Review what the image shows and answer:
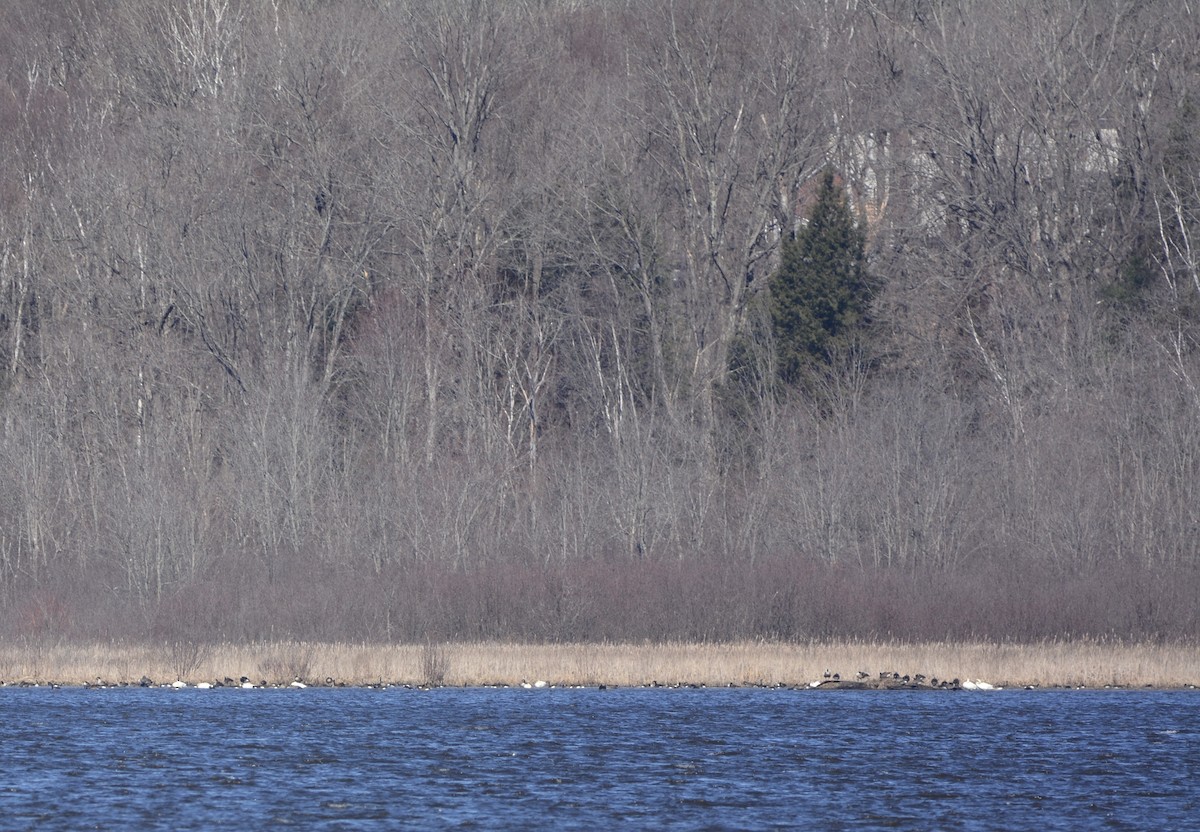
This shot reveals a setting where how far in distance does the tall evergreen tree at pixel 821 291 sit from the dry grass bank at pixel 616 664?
1324cm

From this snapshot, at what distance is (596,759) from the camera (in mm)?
21688

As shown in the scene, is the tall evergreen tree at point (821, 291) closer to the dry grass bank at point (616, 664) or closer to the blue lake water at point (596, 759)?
the dry grass bank at point (616, 664)

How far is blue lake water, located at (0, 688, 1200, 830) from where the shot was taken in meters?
17.8

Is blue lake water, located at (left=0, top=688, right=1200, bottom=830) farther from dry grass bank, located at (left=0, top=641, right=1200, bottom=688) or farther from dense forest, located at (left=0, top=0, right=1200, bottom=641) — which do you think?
dense forest, located at (left=0, top=0, right=1200, bottom=641)

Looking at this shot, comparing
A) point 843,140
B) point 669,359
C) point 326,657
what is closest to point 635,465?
point 669,359

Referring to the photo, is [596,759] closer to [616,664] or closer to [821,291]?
[616,664]

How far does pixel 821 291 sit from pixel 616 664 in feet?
54.2

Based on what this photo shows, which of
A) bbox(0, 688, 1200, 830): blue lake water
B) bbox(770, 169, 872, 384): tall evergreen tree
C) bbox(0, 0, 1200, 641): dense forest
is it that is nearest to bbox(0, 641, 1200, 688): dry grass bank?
bbox(0, 688, 1200, 830): blue lake water

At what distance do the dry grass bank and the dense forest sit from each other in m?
2.67

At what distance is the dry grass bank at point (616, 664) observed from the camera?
2986cm

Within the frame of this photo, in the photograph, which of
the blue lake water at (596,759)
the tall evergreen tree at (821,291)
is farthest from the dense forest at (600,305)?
the blue lake water at (596,759)

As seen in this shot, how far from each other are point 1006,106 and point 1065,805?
105 feet

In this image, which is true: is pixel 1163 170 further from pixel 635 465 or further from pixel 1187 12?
pixel 635 465

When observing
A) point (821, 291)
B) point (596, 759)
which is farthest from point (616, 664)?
point (821, 291)
